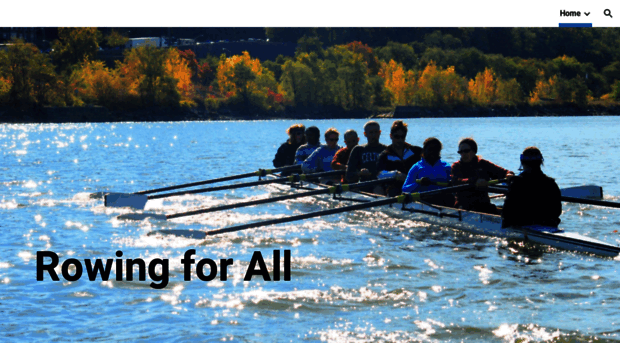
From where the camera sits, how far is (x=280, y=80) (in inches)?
5630

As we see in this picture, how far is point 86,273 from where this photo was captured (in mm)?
10234

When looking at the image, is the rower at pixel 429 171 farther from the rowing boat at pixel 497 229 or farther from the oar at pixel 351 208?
A: the oar at pixel 351 208

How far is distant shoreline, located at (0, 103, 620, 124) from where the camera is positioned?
105 metres

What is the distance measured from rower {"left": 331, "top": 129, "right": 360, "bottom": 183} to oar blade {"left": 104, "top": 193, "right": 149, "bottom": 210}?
4.73 meters

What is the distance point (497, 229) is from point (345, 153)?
606 centimetres

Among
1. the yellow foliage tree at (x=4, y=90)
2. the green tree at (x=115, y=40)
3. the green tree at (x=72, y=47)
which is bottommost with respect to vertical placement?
the yellow foliage tree at (x=4, y=90)

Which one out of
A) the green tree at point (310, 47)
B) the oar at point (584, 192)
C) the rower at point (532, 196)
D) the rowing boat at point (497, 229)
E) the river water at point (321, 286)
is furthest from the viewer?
the green tree at point (310, 47)

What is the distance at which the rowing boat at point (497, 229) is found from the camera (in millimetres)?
10164

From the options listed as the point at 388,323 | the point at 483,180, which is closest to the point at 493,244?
the point at 483,180

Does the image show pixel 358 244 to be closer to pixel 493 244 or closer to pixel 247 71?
pixel 493 244


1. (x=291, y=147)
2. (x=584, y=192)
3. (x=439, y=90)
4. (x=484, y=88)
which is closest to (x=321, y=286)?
(x=584, y=192)

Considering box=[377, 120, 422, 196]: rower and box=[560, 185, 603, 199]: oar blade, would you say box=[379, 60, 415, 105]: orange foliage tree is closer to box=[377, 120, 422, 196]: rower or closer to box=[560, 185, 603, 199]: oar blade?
box=[560, 185, 603, 199]: oar blade

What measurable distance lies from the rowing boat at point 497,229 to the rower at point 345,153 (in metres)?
2.24

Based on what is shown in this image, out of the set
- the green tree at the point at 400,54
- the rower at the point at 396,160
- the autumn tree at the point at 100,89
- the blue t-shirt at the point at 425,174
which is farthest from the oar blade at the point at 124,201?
the green tree at the point at 400,54
